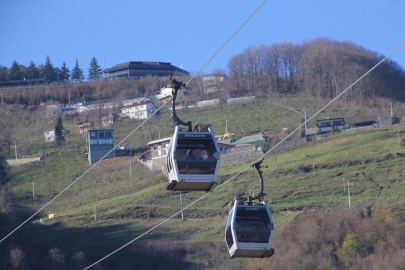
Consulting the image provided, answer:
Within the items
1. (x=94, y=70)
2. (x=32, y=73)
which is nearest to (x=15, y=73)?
(x=32, y=73)

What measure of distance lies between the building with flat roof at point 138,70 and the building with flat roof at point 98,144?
57.2 metres

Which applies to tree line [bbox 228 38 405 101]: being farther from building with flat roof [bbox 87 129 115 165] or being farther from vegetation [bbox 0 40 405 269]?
building with flat roof [bbox 87 129 115 165]

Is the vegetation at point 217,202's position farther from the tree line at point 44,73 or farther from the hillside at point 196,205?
the tree line at point 44,73

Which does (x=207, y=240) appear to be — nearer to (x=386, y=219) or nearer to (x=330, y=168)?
(x=386, y=219)

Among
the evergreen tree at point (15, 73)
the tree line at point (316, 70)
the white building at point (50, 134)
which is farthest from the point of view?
the evergreen tree at point (15, 73)

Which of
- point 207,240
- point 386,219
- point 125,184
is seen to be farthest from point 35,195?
point 386,219

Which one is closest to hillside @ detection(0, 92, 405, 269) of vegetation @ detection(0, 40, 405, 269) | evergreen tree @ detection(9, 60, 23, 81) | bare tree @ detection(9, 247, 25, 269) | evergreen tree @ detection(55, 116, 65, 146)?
vegetation @ detection(0, 40, 405, 269)

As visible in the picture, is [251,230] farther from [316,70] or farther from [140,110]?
[316,70]

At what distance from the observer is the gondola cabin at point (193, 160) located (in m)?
13.3

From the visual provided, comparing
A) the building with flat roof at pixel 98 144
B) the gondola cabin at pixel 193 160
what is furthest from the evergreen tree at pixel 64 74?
the gondola cabin at pixel 193 160

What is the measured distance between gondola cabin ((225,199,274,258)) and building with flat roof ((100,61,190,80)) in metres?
122

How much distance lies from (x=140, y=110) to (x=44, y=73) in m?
43.3

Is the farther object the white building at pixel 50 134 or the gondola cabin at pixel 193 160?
the white building at pixel 50 134

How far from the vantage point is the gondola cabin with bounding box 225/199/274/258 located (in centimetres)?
1373
